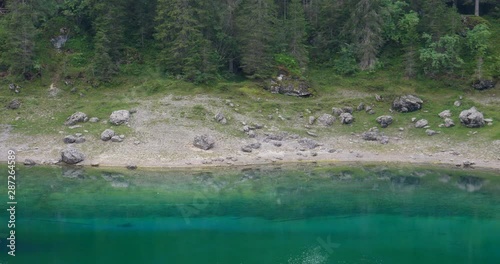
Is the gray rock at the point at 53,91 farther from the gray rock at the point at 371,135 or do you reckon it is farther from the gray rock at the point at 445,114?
the gray rock at the point at 445,114

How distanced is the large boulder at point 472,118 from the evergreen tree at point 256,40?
23.8 metres

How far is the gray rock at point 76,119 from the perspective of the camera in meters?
54.3

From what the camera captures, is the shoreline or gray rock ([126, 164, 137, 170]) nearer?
gray rock ([126, 164, 137, 170])

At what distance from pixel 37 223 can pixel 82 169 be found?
1425cm

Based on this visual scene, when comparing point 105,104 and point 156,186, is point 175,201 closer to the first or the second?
point 156,186

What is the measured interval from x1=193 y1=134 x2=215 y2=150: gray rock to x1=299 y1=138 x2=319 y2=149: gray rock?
953 cm

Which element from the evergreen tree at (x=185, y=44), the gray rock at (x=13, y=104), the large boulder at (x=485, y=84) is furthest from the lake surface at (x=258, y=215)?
the evergreen tree at (x=185, y=44)

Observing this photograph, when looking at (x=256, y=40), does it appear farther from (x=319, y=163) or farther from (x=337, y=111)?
(x=319, y=163)

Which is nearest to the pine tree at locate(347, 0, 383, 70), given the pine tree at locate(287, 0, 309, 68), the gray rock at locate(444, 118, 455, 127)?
the pine tree at locate(287, 0, 309, 68)

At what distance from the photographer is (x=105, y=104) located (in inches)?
2264

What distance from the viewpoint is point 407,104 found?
58375 millimetres

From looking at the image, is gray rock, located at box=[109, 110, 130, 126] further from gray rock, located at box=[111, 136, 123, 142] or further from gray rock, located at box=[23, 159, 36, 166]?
gray rock, located at box=[23, 159, 36, 166]

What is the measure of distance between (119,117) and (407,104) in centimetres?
3334

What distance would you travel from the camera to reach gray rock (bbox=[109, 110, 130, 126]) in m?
54.2
